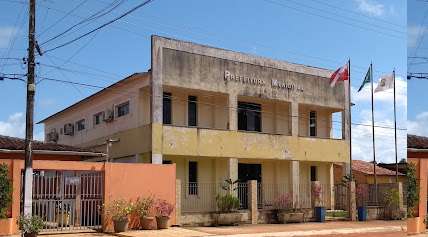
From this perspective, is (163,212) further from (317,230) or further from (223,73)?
(223,73)

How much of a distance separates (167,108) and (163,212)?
264 inches

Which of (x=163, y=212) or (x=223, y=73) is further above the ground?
(x=223, y=73)

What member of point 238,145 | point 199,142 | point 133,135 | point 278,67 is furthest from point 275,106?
point 133,135

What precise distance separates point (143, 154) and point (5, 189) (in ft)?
26.7

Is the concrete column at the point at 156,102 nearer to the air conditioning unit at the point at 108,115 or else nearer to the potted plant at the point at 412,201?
the air conditioning unit at the point at 108,115

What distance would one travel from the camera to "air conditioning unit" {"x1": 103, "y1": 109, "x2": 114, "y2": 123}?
94.1ft

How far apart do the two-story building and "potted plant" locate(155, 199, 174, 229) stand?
133 inches

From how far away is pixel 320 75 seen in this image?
31.3 metres

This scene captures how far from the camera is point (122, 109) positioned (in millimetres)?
28078

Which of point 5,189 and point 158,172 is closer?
point 5,189

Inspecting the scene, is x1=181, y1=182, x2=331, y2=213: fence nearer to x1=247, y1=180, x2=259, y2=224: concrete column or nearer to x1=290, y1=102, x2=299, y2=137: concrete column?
x1=247, y1=180, x2=259, y2=224: concrete column

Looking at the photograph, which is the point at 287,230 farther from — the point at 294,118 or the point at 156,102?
the point at 294,118

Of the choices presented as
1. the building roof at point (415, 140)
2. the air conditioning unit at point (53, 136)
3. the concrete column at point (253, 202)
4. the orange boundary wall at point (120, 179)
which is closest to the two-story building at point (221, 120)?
the concrete column at point (253, 202)

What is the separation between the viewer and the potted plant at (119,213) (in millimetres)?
19781
